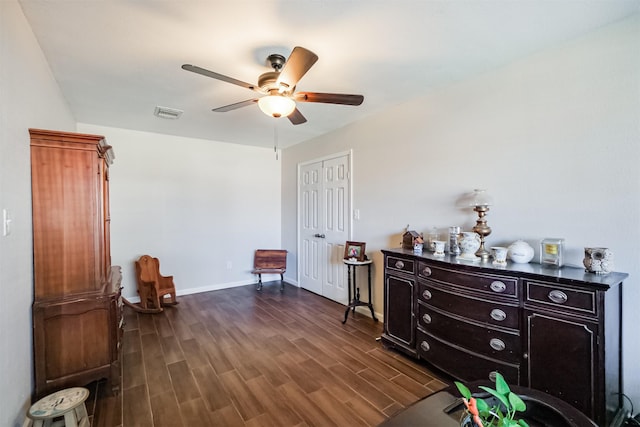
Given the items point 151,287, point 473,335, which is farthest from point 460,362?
point 151,287

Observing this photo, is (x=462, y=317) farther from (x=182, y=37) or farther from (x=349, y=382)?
(x=182, y=37)

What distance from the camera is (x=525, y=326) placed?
1826mm

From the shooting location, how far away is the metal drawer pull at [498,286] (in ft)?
6.29

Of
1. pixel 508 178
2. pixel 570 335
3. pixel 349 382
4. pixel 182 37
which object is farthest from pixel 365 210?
pixel 182 37

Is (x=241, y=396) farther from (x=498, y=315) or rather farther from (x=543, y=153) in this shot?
(x=543, y=153)

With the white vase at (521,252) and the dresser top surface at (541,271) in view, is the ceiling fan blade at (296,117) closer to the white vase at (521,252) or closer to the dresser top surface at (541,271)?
the dresser top surface at (541,271)

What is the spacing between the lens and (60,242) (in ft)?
6.45

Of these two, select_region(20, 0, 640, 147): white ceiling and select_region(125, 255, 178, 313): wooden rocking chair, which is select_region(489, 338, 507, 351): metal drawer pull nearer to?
select_region(20, 0, 640, 147): white ceiling

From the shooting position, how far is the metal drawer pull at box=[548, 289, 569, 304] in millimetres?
1674

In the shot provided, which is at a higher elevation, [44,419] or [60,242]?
[60,242]

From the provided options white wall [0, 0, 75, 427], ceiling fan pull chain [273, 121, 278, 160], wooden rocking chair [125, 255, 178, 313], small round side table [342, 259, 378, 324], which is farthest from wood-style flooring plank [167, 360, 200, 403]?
ceiling fan pull chain [273, 121, 278, 160]

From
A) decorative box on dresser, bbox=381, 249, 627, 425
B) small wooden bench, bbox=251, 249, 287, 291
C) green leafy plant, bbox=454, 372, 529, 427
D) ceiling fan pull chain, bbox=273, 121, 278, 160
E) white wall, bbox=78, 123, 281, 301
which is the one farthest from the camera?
small wooden bench, bbox=251, 249, 287, 291

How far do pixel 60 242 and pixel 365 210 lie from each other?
9.52 feet

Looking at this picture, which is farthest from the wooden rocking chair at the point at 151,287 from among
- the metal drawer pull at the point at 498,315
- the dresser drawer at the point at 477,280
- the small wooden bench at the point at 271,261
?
the metal drawer pull at the point at 498,315
